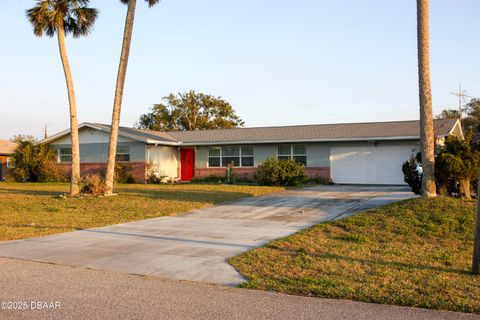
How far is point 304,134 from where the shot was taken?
27438mm

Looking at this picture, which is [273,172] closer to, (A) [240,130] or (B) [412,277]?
(A) [240,130]

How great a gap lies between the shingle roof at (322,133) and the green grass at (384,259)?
13.2 metres

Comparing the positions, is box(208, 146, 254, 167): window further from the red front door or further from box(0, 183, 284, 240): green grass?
box(0, 183, 284, 240): green grass

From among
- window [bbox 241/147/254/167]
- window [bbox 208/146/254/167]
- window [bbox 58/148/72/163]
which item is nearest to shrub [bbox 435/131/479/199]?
window [bbox 241/147/254/167]

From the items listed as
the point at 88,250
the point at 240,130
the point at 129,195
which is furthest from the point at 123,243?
the point at 240,130

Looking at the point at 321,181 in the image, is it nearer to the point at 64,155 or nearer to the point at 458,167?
the point at 458,167

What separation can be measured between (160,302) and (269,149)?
2252 centimetres

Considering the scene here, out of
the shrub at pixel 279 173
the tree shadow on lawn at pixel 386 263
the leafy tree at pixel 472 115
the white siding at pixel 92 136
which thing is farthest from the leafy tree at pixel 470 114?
the tree shadow on lawn at pixel 386 263

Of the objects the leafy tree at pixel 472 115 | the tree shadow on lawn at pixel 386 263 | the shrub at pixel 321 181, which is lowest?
the tree shadow on lawn at pixel 386 263

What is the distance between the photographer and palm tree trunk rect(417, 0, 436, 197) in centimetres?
1225

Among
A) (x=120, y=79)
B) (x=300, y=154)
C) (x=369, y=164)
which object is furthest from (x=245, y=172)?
(x=120, y=79)

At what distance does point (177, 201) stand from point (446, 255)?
10.5 meters

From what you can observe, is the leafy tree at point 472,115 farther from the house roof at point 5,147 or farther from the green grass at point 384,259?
the house roof at point 5,147

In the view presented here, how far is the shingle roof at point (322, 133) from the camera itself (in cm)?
2450
